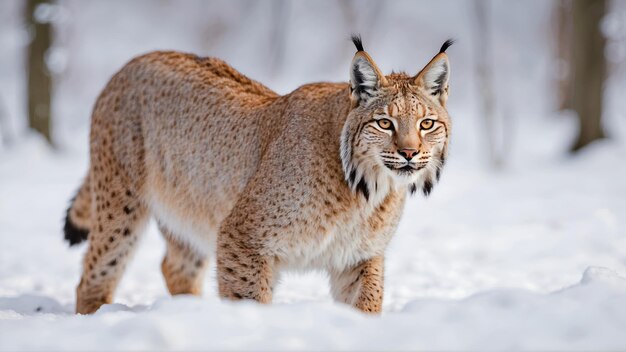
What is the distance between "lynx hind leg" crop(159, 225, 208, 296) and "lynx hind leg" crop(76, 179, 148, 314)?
42 centimetres

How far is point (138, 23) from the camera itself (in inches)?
1406

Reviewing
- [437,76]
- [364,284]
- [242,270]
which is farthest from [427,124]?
[242,270]

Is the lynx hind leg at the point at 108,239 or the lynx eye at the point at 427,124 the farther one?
the lynx hind leg at the point at 108,239

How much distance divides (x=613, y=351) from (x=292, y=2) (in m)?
37.0

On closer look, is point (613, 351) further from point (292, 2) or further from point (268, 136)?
point (292, 2)

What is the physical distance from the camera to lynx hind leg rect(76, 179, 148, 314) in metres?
4.77

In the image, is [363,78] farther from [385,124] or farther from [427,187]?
[427,187]

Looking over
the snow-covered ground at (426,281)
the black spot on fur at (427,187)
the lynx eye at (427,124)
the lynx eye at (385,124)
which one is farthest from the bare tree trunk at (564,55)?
the lynx eye at (385,124)

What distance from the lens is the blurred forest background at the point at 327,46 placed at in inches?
947

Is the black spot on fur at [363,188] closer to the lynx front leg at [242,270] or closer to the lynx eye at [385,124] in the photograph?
the lynx eye at [385,124]

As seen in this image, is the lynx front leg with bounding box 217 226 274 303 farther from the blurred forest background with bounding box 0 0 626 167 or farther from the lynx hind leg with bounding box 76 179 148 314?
the blurred forest background with bounding box 0 0 626 167

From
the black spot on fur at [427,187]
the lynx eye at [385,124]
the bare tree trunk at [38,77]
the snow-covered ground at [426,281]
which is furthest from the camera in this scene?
the bare tree trunk at [38,77]

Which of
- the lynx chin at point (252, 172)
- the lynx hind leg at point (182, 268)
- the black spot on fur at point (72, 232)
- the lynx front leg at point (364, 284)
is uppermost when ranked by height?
the lynx chin at point (252, 172)

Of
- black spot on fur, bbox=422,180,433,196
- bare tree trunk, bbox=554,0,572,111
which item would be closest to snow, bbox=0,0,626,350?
black spot on fur, bbox=422,180,433,196
